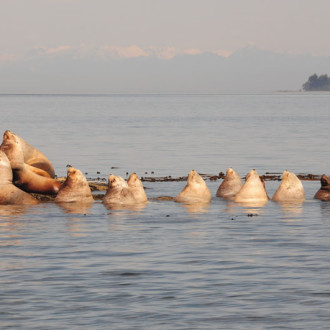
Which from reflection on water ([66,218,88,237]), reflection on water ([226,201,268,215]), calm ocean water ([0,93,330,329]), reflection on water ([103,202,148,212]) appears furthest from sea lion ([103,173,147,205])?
reflection on water ([226,201,268,215])

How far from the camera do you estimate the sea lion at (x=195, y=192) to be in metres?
35.0

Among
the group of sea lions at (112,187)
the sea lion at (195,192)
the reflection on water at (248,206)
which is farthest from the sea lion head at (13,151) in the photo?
the reflection on water at (248,206)

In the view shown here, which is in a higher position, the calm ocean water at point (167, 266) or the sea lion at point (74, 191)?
the sea lion at point (74, 191)

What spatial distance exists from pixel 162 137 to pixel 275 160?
3172 cm

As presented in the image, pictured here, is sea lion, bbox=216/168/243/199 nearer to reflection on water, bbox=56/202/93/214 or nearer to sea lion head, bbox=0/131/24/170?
reflection on water, bbox=56/202/93/214

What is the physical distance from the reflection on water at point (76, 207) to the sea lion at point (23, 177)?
209cm

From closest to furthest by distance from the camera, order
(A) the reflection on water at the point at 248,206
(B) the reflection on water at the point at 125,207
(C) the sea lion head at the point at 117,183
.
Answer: (A) the reflection on water at the point at 248,206 < (B) the reflection on water at the point at 125,207 < (C) the sea lion head at the point at 117,183

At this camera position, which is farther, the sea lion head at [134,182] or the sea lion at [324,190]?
the sea lion at [324,190]

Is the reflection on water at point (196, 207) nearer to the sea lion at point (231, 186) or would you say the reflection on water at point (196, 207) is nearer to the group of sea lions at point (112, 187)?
the group of sea lions at point (112, 187)

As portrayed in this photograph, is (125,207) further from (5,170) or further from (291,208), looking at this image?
(291,208)

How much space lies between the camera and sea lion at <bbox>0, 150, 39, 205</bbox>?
112ft

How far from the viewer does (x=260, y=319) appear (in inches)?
715

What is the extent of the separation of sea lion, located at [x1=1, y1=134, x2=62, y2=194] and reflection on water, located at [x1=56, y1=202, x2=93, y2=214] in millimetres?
2092

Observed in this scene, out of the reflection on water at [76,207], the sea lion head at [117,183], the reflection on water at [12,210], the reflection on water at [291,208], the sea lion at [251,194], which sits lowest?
the reflection on water at [291,208]
